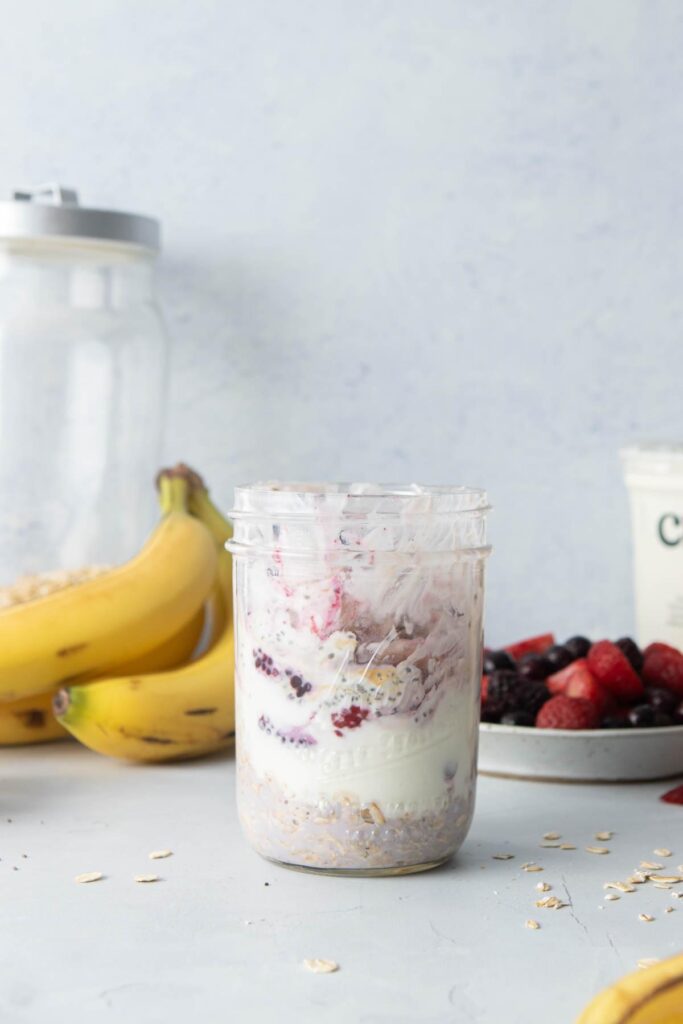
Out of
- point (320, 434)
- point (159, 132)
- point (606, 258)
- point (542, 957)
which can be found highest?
point (159, 132)

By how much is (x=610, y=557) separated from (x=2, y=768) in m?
0.64

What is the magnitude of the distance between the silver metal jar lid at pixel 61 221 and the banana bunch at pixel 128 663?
0.88 feet

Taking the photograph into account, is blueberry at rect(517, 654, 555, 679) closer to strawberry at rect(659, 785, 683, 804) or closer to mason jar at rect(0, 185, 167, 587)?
strawberry at rect(659, 785, 683, 804)

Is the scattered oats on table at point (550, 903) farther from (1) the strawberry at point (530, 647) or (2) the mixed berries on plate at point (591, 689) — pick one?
(1) the strawberry at point (530, 647)

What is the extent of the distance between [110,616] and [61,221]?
1.22 feet

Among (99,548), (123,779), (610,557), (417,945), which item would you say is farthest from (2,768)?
(610,557)

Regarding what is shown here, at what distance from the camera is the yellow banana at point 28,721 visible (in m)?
1.05

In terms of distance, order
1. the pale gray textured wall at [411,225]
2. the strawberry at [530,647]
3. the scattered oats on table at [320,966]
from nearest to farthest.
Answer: the scattered oats on table at [320,966] → the strawberry at [530,647] → the pale gray textured wall at [411,225]

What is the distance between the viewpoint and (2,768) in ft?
3.28

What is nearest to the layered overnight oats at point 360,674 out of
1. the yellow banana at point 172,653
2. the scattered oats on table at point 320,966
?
the scattered oats on table at point 320,966

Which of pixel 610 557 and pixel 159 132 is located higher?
pixel 159 132

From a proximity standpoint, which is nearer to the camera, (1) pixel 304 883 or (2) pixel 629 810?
(1) pixel 304 883

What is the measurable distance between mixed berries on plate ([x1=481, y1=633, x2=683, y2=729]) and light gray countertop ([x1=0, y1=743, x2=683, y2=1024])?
2.6 inches

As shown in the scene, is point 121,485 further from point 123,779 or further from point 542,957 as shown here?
point 542,957
